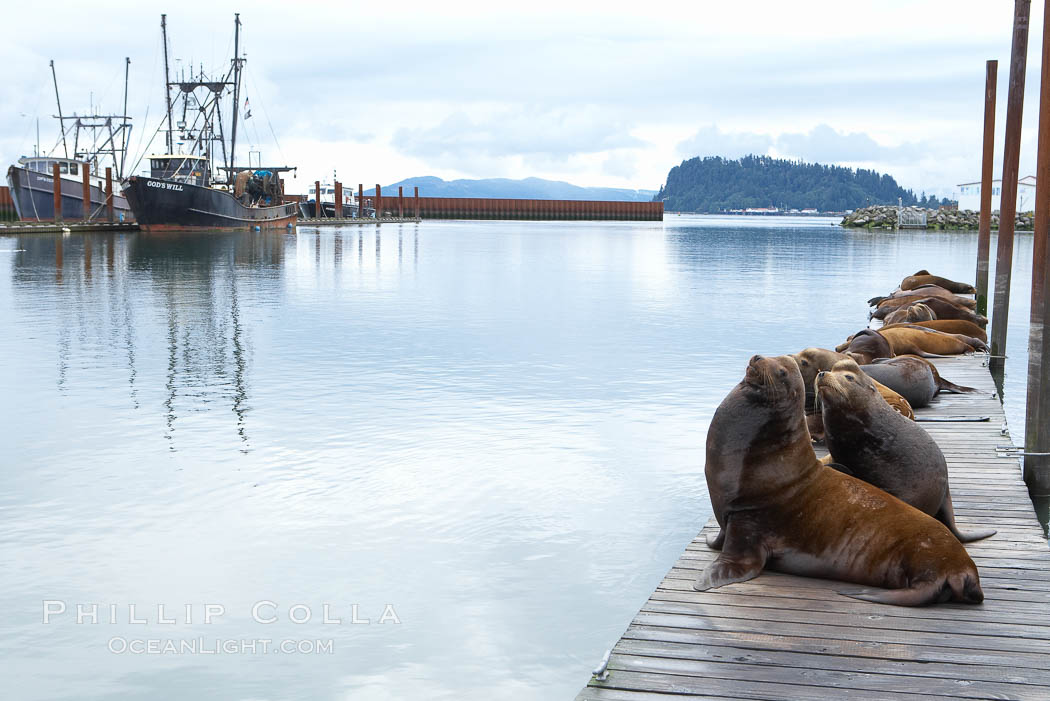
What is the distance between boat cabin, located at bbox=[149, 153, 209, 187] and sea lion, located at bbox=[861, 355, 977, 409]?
43.6 meters

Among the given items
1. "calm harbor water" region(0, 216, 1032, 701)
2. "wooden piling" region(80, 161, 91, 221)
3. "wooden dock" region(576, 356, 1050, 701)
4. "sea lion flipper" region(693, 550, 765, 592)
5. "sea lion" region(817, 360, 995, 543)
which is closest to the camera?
"wooden dock" region(576, 356, 1050, 701)

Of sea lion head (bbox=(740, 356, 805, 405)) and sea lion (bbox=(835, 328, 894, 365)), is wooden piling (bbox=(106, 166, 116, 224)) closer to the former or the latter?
sea lion (bbox=(835, 328, 894, 365))

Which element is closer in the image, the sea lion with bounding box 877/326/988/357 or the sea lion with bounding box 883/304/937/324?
the sea lion with bounding box 877/326/988/357

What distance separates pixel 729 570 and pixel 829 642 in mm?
697

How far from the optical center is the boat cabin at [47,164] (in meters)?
48.5

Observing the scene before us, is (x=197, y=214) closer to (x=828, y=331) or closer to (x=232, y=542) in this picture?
(x=828, y=331)

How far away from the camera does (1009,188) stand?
12.2 meters

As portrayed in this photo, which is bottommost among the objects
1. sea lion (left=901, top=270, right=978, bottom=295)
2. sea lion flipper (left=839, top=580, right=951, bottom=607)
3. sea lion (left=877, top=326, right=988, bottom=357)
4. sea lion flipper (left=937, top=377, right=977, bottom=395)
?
sea lion flipper (left=839, top=580, right=951, bottom=607)

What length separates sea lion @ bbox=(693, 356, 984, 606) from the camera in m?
3.71

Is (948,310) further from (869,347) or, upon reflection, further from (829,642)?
(829,642)

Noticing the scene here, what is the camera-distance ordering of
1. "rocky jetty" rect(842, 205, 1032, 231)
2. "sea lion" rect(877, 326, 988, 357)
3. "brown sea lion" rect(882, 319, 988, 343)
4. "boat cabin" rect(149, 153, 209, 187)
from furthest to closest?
"rocky jetty" rect(842, 205, 1032, 231) < "boat cabin" rect(149, 153, 209, 187) < "brown sea lion" rect(882, 319, 988, 343) < "sea lion" rect(877, 326, 988, 357)

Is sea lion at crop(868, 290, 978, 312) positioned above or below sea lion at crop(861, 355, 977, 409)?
above

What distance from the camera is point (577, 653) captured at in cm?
439

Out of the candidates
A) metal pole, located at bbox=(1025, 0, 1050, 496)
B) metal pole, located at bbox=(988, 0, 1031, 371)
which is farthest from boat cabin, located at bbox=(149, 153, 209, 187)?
metal pole, located at bbox=(1025, 0, 1050, 496)
